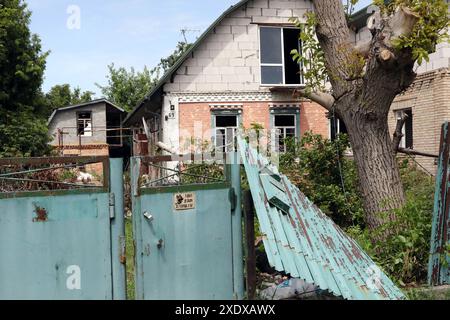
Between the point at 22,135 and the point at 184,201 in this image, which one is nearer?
the point at 184,201

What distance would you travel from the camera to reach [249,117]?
56.3 ft

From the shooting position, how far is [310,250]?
423 centimetres

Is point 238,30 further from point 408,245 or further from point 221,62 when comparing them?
point 408,245

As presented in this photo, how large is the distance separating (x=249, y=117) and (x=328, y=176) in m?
8.20

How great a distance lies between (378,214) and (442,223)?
49.9 inches

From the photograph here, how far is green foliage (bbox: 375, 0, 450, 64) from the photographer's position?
19.7 ft

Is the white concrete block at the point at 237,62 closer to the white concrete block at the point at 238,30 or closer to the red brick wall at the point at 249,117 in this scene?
the white concrete block at the point at 238,30

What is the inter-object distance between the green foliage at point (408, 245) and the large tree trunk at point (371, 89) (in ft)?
0.81

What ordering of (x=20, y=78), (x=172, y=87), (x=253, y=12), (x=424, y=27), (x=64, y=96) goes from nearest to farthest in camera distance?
1. (x=424, y=27)
2. (x=172, y=87)
3. (x=253, y=12)
4. (x=20, y=78)
5. (x=64, y=96)

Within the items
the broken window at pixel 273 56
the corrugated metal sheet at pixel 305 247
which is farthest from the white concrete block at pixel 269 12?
the corrugated metal sheet at pixel 305 247

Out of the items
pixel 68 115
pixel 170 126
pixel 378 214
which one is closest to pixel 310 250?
pixel 378 214

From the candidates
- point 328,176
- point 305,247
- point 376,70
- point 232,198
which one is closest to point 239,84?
point 328,176

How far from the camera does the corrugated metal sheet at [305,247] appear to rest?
12.7 ft
